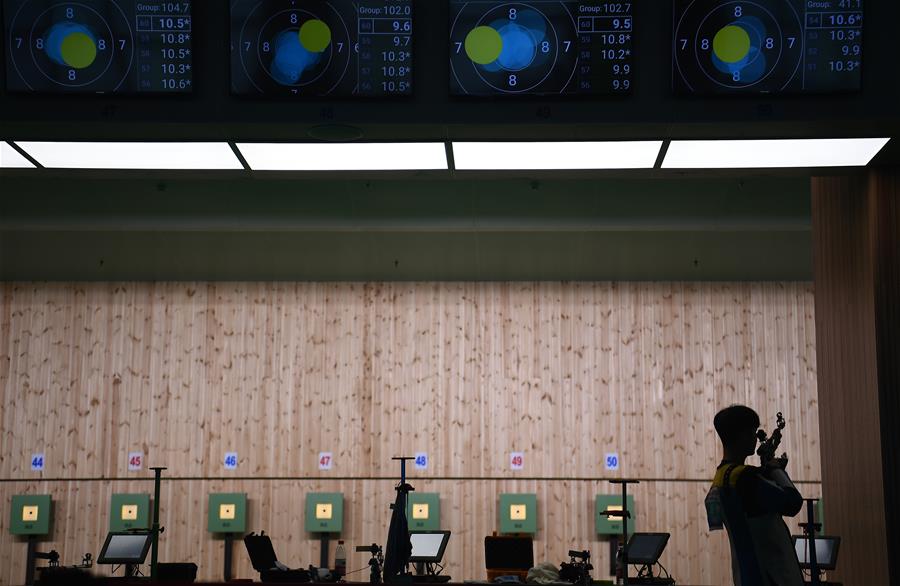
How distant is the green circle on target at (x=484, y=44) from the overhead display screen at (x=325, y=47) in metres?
0.32

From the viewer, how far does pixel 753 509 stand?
3926 mm

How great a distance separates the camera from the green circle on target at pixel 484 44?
529cm

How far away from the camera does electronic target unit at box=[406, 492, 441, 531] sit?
1273 centimetres

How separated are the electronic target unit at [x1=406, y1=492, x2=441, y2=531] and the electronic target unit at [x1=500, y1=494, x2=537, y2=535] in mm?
819

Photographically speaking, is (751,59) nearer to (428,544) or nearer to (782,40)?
(782,40)

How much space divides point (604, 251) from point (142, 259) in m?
5.75

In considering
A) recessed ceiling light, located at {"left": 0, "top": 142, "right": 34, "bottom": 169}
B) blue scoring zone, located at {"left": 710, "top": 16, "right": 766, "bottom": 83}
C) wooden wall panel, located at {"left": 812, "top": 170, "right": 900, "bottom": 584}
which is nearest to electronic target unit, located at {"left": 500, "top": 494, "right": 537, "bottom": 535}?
wooden wall panel, located at {"left": 812, "top": 170, "right": 900, "bottom": 584}

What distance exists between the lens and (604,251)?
12.3 meters

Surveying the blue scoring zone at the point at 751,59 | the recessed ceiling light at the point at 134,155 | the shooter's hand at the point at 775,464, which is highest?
the blue scoring zone at the point at 751,59

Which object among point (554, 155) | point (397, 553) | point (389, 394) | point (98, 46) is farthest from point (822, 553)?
point (98, 46)

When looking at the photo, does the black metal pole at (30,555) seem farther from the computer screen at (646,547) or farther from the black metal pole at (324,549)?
the computer screen at (646,547)

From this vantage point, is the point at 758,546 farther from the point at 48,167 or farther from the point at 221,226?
the point at 221,226

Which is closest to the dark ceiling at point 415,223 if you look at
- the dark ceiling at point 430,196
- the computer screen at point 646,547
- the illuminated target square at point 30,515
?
the dark ceiling at point 430,196

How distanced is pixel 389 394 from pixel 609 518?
3.19 metres
